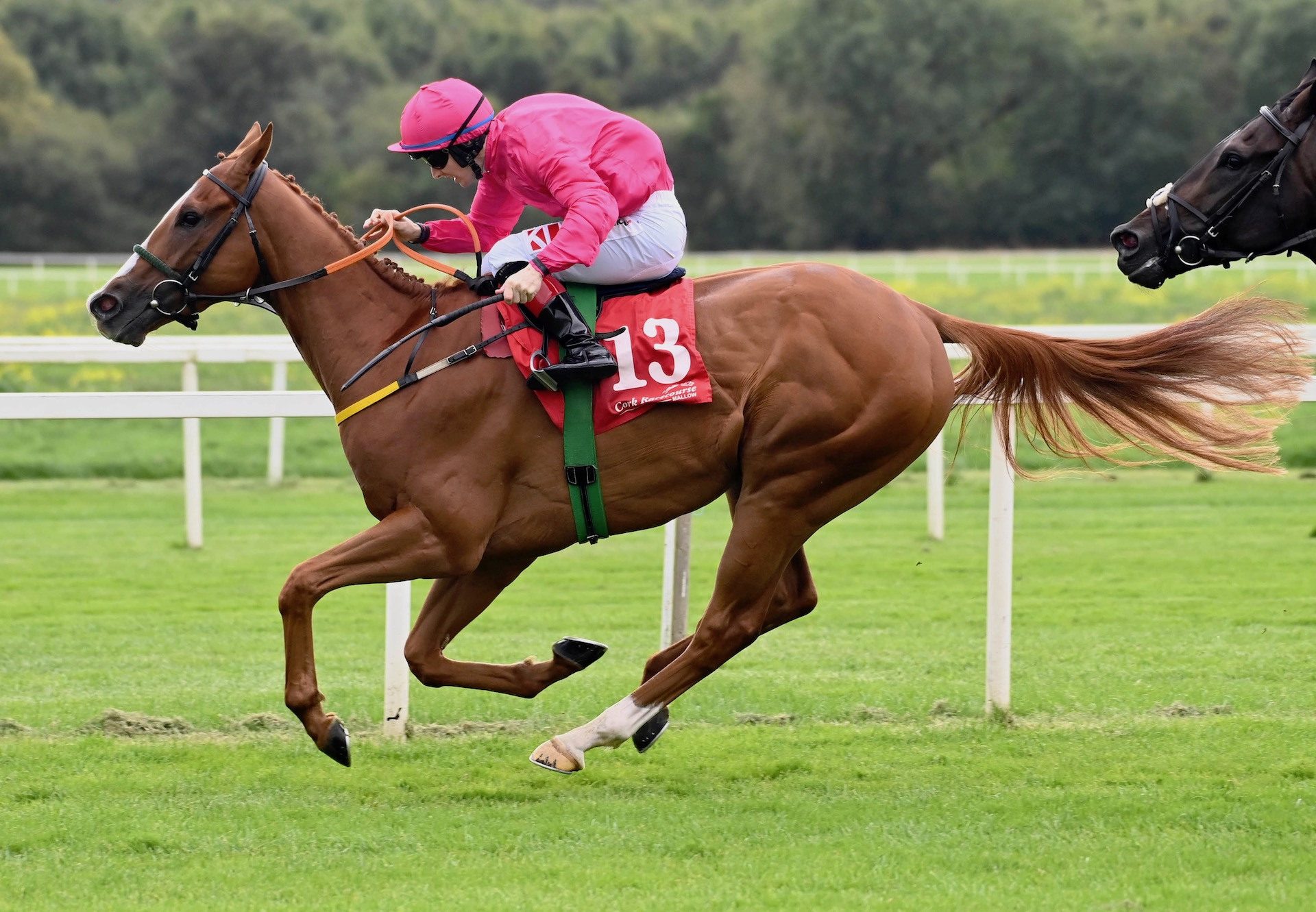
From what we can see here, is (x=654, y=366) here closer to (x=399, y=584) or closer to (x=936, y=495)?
(x=399, y=584)

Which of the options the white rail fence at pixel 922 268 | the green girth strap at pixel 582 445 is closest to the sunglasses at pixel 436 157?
the green girth strap at pixel 582 445

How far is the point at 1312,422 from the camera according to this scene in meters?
13.3

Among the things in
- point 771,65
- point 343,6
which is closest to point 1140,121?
point 771,65

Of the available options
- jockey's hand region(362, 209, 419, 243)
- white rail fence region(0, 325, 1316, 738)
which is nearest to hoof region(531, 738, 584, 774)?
white rail fence region(0, 325, 1316, 738)

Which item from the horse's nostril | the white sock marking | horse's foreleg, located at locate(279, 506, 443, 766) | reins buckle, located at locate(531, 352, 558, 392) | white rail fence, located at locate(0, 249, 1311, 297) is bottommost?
white rail fence, located at locate(0, 249, 1311, 297)

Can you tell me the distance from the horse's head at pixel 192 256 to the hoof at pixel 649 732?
5.67 ft

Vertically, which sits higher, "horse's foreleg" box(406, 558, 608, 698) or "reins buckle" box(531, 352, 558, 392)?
"reins buckle" box(531, 352, 558, 392)

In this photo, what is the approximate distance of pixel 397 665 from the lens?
5109 mm

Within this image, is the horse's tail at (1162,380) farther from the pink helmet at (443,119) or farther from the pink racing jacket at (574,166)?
the pink helmet at (443,119)

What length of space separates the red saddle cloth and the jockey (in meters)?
0.06

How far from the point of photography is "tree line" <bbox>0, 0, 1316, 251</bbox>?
161 feet

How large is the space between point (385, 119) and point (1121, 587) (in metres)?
52.3

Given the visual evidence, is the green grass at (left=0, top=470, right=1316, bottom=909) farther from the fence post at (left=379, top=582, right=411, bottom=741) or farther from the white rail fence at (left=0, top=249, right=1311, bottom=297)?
the white rail fence at (left=0, top=249, right=1311, bottom=297)

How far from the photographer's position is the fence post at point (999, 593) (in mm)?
5309
